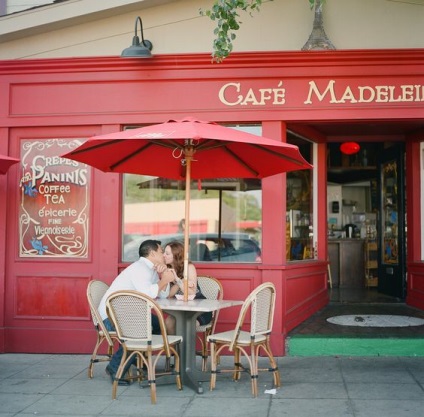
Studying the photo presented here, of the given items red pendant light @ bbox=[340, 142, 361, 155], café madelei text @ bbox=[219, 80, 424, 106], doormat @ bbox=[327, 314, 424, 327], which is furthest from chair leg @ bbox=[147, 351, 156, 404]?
red pendant light @ bbox=[340, 142, 361, 155]

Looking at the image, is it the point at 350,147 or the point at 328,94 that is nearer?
the point at 328,94

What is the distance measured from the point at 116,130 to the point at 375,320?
424 centimetres

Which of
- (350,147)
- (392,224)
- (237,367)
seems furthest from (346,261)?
(237,367)

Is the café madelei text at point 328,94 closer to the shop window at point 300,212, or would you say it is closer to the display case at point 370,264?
the shop window at point 300,212

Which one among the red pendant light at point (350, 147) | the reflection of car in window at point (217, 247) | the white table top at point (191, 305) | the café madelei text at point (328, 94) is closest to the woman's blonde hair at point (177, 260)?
the white table top at point (191, 305)

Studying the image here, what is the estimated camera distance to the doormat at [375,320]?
8023mm

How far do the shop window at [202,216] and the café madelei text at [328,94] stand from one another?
1.23ft

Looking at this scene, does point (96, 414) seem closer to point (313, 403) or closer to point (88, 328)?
point (313, 403)

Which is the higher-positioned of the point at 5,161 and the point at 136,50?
the point at 136,50

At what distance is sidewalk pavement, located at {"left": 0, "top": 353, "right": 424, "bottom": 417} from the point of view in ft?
17.4

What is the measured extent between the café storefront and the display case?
4293 mm

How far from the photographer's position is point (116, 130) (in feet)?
25.7

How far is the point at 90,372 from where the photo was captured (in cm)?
649

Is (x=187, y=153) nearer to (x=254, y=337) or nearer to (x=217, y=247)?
(x=254, y=337)
